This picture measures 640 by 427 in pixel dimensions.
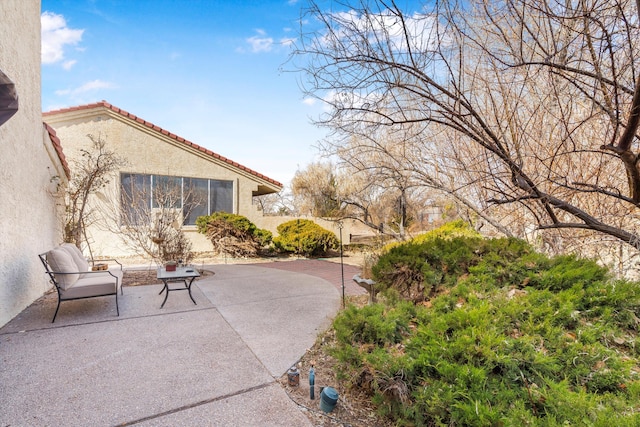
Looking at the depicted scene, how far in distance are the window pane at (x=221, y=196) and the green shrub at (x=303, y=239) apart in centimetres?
235

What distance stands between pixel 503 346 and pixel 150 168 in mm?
11776

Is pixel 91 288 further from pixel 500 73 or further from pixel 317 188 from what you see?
pixel 317 188

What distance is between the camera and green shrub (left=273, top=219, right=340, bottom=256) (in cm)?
1190

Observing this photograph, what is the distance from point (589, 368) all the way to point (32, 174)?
763cm

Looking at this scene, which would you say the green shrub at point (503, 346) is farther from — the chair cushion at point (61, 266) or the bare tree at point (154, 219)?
the bare tree at point (154, 219)

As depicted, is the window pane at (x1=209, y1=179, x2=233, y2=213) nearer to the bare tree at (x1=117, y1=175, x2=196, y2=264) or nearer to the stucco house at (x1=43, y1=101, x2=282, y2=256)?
the stucco house at (x1=43, y1=101, x2=282, y2=256)

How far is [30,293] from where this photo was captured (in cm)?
502

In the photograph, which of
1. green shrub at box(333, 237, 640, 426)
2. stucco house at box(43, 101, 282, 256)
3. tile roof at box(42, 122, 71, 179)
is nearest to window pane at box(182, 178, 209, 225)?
stucco house at box(43, 101, 282, 256)

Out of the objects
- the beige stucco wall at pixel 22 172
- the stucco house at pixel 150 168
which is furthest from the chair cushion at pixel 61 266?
the stucco house at pixel 150 168

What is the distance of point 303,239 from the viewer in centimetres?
1188

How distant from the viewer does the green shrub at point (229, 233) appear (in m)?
11.1

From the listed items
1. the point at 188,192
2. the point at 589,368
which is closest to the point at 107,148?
the point at 188,192

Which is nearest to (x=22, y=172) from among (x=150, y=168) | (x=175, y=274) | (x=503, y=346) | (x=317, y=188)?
(x=175, y=274)

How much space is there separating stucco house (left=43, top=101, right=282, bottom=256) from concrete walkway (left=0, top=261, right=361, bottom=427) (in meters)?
5.51
